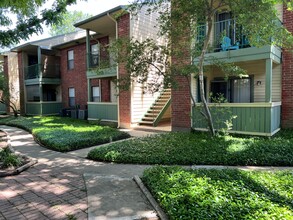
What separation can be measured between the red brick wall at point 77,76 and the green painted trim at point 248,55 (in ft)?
36.9

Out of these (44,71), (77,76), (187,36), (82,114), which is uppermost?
(44,71)

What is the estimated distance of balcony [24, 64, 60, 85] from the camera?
1911 cm

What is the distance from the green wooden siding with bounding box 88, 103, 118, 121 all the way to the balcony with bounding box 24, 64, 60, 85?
6948mm

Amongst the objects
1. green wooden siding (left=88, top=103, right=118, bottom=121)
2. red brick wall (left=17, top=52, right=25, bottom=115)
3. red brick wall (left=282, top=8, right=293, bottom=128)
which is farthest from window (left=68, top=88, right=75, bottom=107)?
red brick wall (left=282, top=8, right=293, bottom=128)

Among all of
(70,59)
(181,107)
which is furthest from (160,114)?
(70,59)

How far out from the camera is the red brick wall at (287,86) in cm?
891

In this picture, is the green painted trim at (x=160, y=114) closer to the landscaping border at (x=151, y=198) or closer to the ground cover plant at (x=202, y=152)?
the ground cover plant at (x=202, y=152)

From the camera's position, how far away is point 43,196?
13.1 feet

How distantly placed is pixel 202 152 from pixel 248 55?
425 centimetres

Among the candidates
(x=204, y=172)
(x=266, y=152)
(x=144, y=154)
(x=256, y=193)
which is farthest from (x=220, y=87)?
(x=256, y=193)

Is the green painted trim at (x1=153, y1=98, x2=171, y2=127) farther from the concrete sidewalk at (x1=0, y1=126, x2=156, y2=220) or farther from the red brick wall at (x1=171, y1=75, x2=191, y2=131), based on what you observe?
the concrete sidewalk at (x1=0, y1=126, x2=156, y2=220)

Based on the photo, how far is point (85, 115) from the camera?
16.5 m

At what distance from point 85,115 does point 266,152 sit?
1300 cm

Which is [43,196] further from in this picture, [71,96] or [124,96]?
[71,96]
